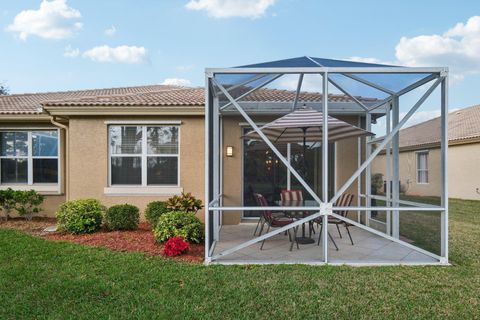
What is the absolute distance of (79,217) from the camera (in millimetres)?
8172

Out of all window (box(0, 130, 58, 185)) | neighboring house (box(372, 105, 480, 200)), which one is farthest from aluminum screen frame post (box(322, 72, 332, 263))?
neighboring house (box(372, 105, 480, 200))

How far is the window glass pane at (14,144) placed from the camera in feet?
35.4

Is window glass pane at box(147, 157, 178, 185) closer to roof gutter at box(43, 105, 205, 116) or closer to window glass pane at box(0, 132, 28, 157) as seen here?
roof gutter at box(43, 105, 205, 116)

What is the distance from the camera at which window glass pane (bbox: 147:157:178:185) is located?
985cm

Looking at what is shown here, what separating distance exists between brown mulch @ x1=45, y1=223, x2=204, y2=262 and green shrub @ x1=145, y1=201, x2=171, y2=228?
0.26 metres

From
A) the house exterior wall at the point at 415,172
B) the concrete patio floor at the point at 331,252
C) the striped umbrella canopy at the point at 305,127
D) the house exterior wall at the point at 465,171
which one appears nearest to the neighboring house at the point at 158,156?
the striped umbrella canopy at the point at 305,127

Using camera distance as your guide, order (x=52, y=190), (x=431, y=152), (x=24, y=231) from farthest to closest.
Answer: (x=431, y=152)
(x=52, y=190)
(x=24, y=231)

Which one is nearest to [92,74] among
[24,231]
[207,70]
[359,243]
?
[24,231]

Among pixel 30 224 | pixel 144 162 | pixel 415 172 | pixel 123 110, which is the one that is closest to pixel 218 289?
pixel 144 162

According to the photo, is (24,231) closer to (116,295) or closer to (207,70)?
(116,295)

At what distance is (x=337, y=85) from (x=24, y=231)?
26.3 ft

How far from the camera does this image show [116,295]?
→ 452 centimetres

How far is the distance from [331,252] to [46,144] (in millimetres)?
8994

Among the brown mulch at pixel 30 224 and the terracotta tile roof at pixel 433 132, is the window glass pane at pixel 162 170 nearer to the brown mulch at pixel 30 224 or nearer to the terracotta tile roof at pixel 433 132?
the brown mulch at pixel 30 224
